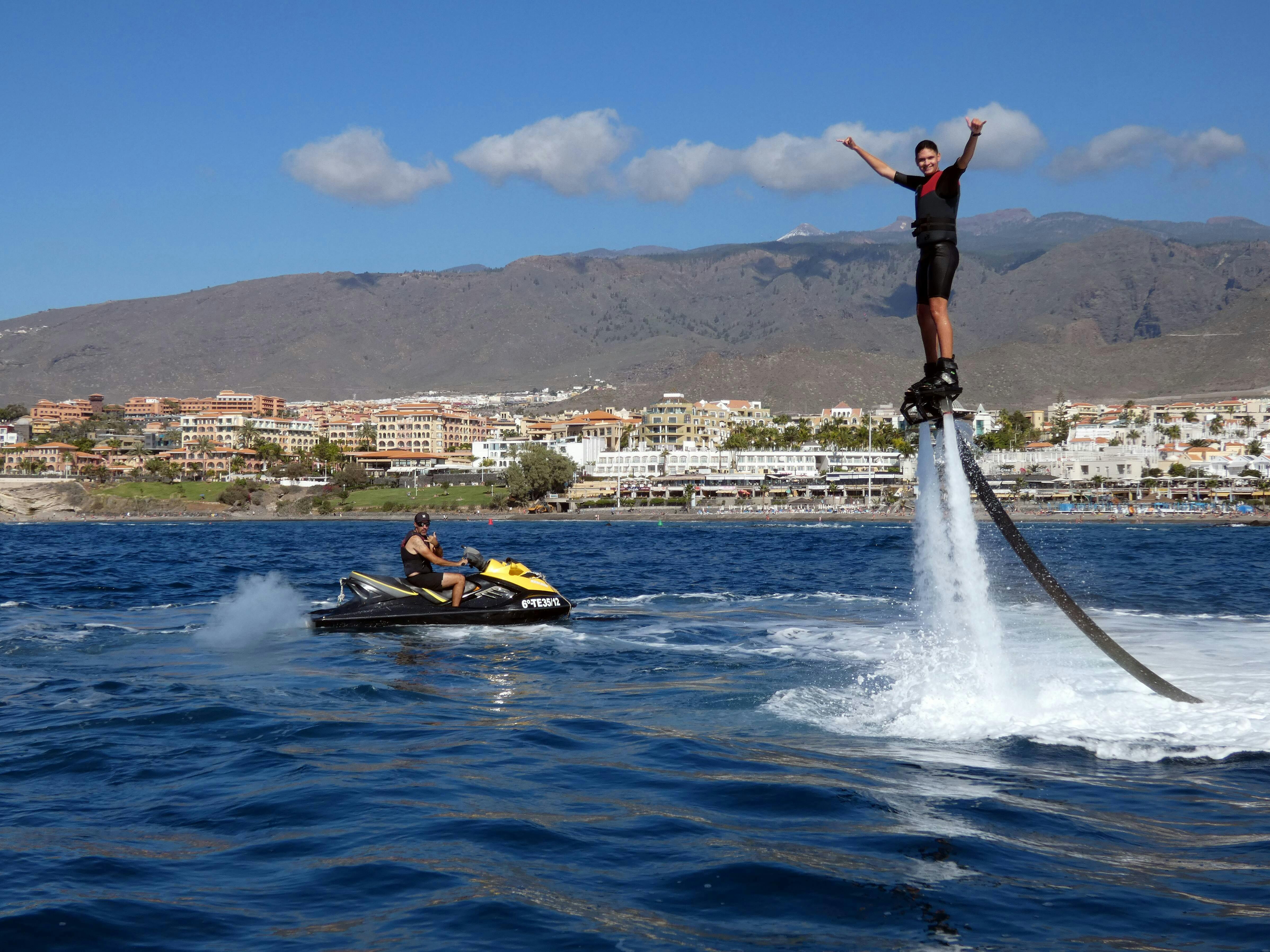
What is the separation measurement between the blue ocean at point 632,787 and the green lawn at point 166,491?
487 ft

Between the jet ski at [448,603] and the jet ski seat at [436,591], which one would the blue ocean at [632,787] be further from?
the jet ski seat at [436,591]

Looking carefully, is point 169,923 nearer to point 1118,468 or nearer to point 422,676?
point 422,676

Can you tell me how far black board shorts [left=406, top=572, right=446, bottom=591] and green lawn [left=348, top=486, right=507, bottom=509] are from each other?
126 m

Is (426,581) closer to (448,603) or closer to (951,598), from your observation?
(448,603)

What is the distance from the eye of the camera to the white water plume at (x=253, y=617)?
21.4 meters

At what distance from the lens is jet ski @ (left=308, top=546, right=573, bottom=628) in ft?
73.2

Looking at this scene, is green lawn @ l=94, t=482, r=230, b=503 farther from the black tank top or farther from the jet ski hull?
the black tank top

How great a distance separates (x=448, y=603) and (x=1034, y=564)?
1404 centimetres

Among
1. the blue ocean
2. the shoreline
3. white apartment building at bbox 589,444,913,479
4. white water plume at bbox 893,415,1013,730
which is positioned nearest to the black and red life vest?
white water plume at bbox 893,415,1013,730

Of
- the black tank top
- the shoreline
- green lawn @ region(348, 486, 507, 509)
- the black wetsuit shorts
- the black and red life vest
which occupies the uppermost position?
the black and red life vest

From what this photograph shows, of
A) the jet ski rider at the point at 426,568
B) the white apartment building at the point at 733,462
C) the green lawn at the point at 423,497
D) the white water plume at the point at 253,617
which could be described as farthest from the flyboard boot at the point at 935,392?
the white apartment building at the point at 733,462

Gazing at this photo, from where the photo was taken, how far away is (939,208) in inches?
396

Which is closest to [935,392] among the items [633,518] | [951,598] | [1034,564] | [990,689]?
[1034,564]

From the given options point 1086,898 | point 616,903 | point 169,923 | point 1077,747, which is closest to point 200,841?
point 169,923
